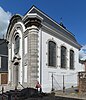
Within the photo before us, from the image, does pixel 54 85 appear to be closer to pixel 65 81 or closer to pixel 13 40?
pixel 65 81

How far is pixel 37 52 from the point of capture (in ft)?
73.3

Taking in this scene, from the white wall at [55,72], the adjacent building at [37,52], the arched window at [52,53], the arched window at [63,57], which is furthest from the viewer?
the arched window at [63,57]

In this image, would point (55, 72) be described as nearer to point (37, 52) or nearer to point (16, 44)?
point (37, 52)

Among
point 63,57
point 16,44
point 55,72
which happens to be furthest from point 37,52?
point 63,57

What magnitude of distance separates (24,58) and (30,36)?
292 centimetres

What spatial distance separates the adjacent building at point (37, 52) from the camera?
22266 millimetres

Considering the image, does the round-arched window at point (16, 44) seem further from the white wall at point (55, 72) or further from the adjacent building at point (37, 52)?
the white wall at point (55, 72)

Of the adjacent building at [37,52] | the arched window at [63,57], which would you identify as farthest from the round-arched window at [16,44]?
the arched window at [63,57]

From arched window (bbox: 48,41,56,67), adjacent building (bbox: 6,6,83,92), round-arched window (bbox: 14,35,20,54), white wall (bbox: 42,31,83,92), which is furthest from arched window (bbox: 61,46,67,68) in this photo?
round-arched window (bbox: 14,35,20,54)

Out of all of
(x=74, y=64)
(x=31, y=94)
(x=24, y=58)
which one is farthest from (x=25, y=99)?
(x=74, y=64)

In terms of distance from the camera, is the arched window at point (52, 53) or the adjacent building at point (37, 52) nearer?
the adjacent building at point (37, 52)

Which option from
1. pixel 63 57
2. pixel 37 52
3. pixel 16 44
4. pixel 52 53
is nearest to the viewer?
pixel 37 52

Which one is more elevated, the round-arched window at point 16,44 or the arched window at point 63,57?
the round-arched window at point 16,44

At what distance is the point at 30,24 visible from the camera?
2247cm
